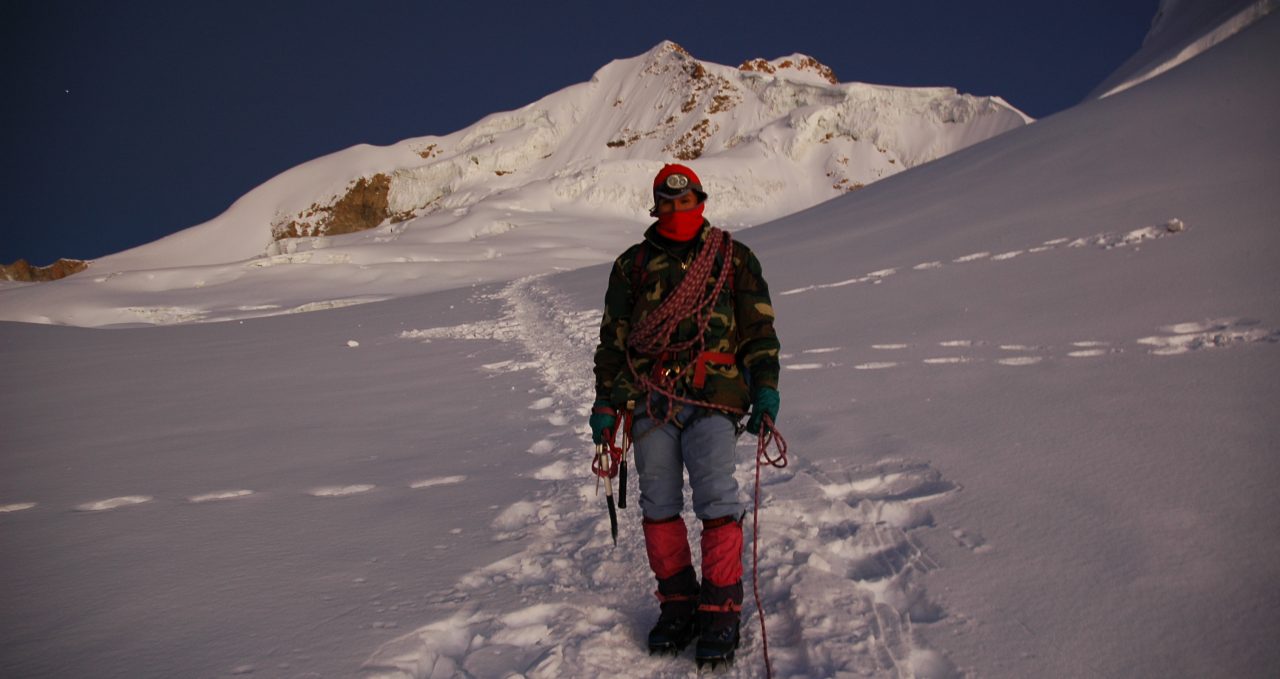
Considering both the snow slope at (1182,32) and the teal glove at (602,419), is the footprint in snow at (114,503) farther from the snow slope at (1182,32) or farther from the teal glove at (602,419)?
the snow slope at (1182,32)

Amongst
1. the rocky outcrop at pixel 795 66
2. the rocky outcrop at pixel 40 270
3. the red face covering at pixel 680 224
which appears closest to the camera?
the red face covering at pixel 680 224

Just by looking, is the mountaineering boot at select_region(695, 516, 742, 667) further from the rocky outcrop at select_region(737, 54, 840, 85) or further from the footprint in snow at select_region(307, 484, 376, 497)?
Answer: the rocky outcrop at select_region(737, 54, 840, 85)

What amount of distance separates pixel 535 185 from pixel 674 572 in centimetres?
5921

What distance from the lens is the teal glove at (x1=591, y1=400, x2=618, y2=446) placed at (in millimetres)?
2797

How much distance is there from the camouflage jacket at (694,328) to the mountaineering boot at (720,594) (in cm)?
47

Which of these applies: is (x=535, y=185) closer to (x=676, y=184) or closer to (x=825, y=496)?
(x=825, y=496)

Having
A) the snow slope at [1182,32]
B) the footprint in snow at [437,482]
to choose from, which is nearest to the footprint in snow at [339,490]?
the footprint in snow at [437,482]


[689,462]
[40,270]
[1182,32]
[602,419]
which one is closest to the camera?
[689,462]

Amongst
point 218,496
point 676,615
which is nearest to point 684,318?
point 676,615

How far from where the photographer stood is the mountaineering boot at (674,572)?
106 inches

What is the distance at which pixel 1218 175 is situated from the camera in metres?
8.49

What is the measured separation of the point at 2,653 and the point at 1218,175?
1127 centimetres

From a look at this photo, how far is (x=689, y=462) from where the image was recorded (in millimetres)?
2674

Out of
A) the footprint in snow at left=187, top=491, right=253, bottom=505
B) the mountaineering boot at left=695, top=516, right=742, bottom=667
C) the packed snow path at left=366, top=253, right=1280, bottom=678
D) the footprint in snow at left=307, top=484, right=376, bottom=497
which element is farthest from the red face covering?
the footprint in snow at left=187, top=491, right=253, bottom=505
